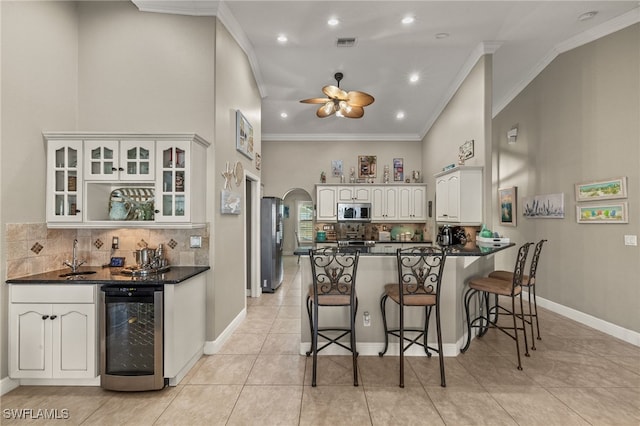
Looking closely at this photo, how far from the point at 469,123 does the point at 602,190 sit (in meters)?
1.85

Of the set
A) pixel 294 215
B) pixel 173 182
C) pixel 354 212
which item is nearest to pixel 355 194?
pixel 354 212

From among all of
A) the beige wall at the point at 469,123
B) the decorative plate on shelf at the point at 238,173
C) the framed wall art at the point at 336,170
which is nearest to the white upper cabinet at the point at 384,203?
the framed wall art at the point at 336,170

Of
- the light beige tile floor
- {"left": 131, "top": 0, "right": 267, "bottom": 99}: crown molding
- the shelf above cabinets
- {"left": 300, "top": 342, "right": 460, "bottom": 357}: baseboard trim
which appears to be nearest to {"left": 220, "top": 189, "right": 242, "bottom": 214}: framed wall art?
the shelf above cabinets

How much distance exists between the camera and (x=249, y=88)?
4.26 m

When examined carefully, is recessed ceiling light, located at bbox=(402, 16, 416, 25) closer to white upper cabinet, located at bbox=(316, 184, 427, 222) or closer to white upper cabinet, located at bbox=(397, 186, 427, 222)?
white upper cabinet, located at bbox=(316, 184, 427, 222)

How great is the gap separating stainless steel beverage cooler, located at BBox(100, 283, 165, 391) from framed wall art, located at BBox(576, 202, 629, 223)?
5.01m

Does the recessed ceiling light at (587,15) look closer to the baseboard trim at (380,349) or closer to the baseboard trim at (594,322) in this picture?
the baseboard trim at (594,322)

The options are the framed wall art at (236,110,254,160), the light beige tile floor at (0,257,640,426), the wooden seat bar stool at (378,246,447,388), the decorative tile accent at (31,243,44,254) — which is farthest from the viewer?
the framed wall art at (236,110,254,160)

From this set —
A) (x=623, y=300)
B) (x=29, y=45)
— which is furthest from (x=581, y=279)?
(x=29, y=45)

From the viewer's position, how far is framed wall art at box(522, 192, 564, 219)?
4.20 m

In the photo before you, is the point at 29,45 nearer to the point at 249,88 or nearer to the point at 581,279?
the point at 249,88

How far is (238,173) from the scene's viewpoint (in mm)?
3775

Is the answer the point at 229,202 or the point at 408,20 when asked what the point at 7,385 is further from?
the point at 408,20

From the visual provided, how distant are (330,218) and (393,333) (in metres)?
4.42
